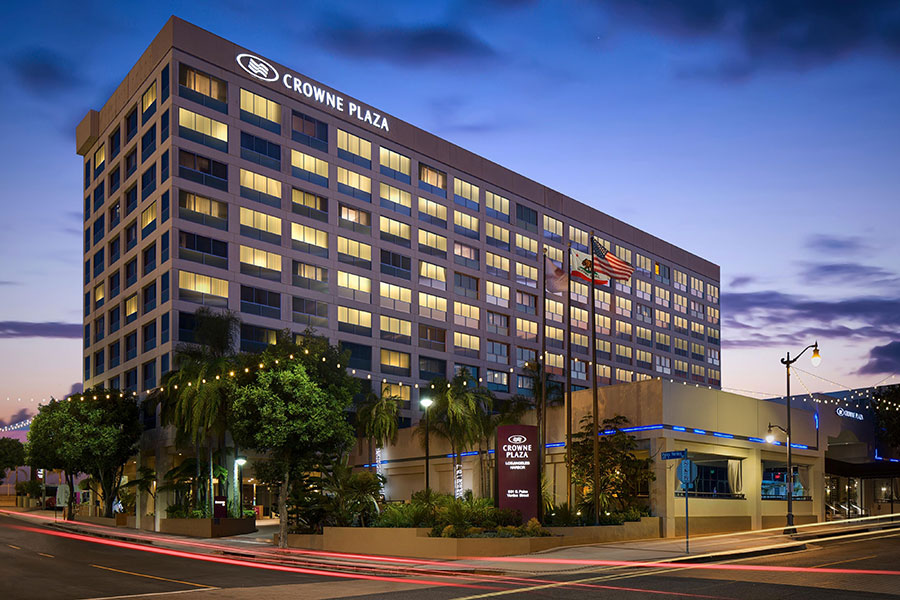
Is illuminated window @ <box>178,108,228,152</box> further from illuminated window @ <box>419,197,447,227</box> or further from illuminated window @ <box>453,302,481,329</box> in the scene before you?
illuminated window @ <box>453,302,481,329</box>

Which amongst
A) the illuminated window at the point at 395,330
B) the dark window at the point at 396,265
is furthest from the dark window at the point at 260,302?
the dark window at the point at 396,265

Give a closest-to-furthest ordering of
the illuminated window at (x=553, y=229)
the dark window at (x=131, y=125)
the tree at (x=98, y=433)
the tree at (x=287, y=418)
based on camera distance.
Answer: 1. the tree at (x=287, y=418)
2. the tree at (x=98, y=433)
3. the dark window at (x=131, y=125)
4. the illuminated window at (x=553, y=229)

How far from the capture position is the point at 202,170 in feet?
233

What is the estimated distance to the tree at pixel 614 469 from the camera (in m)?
43.2

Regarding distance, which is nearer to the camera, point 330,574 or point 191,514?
point 330,574

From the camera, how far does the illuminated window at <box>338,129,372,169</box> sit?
8281 centimetres

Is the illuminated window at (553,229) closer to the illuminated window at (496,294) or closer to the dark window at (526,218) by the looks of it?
the dark window at (526,218)

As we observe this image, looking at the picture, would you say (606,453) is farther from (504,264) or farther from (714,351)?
(714,351)

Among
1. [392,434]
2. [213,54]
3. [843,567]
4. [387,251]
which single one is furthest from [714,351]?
[843,567]

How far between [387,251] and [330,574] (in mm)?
59561

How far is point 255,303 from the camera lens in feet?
240

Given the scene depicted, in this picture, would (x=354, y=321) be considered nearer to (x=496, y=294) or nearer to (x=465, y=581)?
(x=496, y=294)

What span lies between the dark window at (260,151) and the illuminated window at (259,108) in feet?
5.39

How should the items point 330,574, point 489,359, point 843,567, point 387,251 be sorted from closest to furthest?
point 843,567
point 330,574
point 387,251
point 489,359
